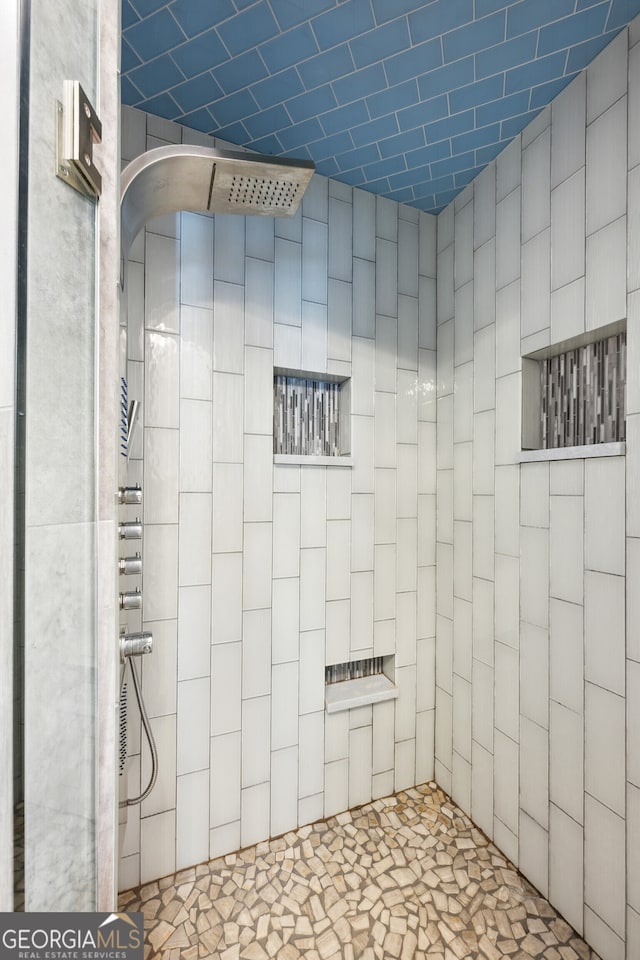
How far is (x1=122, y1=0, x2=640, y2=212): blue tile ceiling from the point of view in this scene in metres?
1.15

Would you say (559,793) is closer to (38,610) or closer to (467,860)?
(467,860)

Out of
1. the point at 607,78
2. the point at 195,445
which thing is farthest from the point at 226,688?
the point at 607,78

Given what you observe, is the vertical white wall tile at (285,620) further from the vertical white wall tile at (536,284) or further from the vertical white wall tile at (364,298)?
the vertical white wall tile at (536,284)

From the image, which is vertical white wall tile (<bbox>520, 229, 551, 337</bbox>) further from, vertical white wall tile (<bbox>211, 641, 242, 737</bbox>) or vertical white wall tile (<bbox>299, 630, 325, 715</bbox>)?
vertical white wall tile (<bbox>211, 641, 242, 737</bbox>)

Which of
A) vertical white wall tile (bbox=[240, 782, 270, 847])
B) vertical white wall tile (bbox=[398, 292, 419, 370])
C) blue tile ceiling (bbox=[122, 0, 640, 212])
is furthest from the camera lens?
vertical white wall tile (bbox=[398, 292, 419, 370])

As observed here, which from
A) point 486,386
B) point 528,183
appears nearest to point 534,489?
point 486,386

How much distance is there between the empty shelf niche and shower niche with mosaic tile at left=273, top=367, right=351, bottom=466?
966mm

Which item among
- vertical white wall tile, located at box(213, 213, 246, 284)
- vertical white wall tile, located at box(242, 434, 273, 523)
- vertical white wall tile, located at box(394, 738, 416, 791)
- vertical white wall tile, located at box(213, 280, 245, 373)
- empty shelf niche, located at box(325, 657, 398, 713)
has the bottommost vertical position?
vertical white wall tile, located at box(394, 738, 416, 791)

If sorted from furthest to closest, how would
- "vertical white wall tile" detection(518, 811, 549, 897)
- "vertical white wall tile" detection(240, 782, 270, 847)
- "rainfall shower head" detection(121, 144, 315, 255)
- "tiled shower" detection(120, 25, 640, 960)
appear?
"vertical white wall tile" detection(240, 782, 270, 847)
"vertical white wall tile" detection(518, 811, 549, 897)
"tiled shower" detection(120, 25, 640, 960)
"rainfall shower head" detection(121, 144, 315, 255)

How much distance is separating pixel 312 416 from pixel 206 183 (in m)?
0.97

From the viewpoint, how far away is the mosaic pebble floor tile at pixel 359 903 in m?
1.28

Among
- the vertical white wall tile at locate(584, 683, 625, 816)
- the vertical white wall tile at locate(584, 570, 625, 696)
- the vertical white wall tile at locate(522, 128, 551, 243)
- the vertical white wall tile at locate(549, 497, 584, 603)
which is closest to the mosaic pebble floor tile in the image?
the vertical white wall tile at locate(584, 683, 625, 816)

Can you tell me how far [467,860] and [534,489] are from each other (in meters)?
1.43

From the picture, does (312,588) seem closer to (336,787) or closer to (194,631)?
(194,631)
